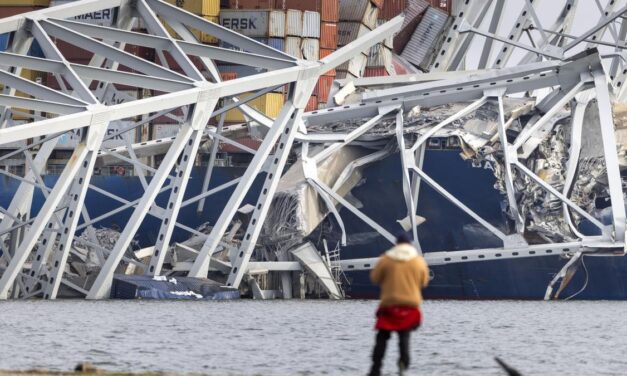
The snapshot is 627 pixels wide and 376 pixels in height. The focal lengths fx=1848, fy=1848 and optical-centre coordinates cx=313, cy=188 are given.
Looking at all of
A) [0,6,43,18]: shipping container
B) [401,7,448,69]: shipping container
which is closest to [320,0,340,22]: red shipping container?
[401,7,448,69]: shipping container

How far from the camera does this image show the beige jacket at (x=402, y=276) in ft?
81.3

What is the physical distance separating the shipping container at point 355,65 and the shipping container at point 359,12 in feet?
12.4

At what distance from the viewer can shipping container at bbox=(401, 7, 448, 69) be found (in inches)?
3492

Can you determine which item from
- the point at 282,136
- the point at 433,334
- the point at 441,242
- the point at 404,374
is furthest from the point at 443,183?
the point at 404,374

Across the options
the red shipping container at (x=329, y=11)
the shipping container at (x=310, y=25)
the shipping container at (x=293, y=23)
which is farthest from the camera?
the red shipping container at (x=329, y=11)

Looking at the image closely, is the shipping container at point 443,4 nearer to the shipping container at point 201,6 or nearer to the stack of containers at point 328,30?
the stack of containers at point 328,30

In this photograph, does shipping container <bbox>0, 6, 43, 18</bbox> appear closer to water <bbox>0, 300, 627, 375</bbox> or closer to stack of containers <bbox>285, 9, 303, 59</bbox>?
stack of containers <bbox>285, 9, 303, 59</bbox>

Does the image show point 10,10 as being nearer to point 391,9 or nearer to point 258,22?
point 258,22

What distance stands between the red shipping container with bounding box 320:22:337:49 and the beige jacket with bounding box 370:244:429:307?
6908 centimetres

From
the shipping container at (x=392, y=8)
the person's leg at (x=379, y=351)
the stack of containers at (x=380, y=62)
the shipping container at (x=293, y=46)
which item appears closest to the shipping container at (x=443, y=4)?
the shipping container at (x=392, y=8)

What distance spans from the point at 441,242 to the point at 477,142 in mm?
3704

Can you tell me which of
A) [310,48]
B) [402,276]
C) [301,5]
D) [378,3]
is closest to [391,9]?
[378,3]

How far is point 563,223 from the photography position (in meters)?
61.3

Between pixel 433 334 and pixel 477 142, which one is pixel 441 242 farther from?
pixel 433 334
